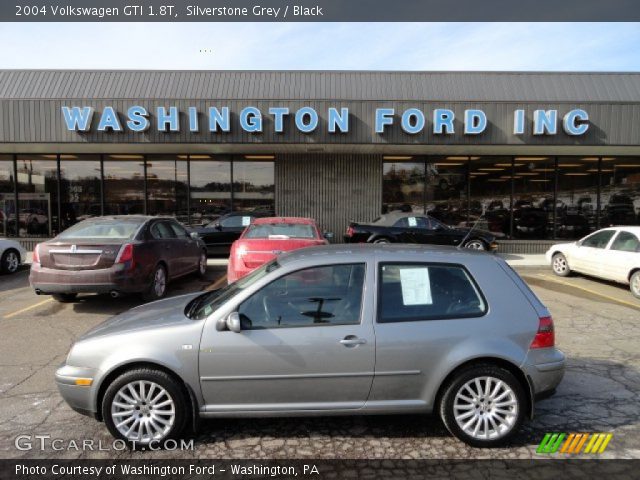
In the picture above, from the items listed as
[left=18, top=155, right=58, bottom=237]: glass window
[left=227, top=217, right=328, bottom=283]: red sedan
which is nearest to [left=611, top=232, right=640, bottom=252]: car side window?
[left=227, top=217, right=328, bottom=283]: red sedan

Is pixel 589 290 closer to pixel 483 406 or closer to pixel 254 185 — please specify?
pixel 483 406

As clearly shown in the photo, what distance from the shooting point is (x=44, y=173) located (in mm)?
15836

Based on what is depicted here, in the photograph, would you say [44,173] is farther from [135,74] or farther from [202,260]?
[202,260]

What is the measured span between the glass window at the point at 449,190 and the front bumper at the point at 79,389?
45.6 feet

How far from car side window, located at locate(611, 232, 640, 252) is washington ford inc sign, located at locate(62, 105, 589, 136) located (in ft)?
14.3

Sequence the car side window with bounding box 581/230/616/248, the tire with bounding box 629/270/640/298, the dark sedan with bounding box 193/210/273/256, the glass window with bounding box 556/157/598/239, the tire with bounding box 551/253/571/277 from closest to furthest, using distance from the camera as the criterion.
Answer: the tire with bounding box 629/270/640/298 < the car side window with bounding box 581/230/616/248 < the tire with bounding box 551/253/571/277 < the dark sedan with bounding box 193/210/273/256 < the glass window with bounding box 556/157/598/239

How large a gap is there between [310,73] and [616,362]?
14180mm

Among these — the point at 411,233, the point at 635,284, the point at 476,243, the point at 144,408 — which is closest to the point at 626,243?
the point at 635,284

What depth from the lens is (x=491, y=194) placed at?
15898 millimetres

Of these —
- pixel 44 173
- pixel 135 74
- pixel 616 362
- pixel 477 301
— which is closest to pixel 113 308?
pixel 477 301

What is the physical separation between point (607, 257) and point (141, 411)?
9752 mm

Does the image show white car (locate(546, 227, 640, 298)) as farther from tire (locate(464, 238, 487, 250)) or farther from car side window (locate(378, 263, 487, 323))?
car side window (locate(378, 263, 487, 323))

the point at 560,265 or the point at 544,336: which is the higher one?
the point at 544,336

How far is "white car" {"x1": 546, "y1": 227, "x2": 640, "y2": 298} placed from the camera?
9.14 m
